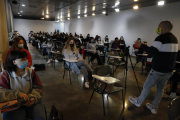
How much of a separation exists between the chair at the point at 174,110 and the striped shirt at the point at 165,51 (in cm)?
93

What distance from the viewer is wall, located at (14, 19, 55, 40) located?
1875 cm

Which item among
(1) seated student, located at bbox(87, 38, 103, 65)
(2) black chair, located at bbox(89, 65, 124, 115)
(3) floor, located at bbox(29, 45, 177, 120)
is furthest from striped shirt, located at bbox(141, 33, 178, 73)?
(1) seated student, located at bbox(87, 38, 103, 65)

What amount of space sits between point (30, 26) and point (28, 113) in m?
20.9

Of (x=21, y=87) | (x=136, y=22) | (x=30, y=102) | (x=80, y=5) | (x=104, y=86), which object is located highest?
(x=80, y=5)

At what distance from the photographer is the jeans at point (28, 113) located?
4.48 feet

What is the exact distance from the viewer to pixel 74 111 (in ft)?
8.04

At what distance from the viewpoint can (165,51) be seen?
79.7 inches

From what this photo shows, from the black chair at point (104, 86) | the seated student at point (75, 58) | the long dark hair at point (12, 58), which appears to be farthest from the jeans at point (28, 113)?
the seated student at point (75, 58)

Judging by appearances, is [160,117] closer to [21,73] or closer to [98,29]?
[21,73]

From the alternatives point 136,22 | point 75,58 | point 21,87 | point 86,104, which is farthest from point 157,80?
point 136,22

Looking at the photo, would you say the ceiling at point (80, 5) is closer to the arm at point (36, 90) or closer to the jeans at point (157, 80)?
the jeans at point (157, 80)

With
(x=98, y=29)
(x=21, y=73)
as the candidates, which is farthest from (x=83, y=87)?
(x=98, y=29)

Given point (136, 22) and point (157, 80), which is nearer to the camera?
point (157, 80)

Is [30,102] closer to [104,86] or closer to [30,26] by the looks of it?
[104,86]
